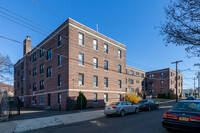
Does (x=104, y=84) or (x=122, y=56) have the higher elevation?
(x=122, y=56)

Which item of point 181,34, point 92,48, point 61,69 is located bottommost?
point 61,69

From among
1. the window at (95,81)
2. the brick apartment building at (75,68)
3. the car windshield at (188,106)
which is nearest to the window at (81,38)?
the brick apartment building at (75,68)

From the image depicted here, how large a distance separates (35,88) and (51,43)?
433 inches

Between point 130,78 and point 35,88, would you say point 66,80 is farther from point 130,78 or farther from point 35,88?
point 130,78

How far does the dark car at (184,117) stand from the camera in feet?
19.9

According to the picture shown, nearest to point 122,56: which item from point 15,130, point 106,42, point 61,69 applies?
point 106,42

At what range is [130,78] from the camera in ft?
163

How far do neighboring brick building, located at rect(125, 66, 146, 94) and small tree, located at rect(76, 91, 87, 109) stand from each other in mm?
28169

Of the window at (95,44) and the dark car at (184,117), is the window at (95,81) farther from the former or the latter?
the dark car at (184,117)

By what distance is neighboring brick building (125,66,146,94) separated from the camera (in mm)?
48781

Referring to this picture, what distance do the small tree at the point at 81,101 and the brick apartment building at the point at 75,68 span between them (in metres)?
0.76

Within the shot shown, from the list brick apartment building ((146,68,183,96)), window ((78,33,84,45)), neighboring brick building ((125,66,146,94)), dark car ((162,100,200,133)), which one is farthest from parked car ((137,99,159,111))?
brick apartment building ((146,68,183,96))

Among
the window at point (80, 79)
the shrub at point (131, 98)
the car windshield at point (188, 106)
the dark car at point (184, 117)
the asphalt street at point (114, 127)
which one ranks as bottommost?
the shrub at point (131, 98)

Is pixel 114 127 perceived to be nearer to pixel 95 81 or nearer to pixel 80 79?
pixel 80 79
